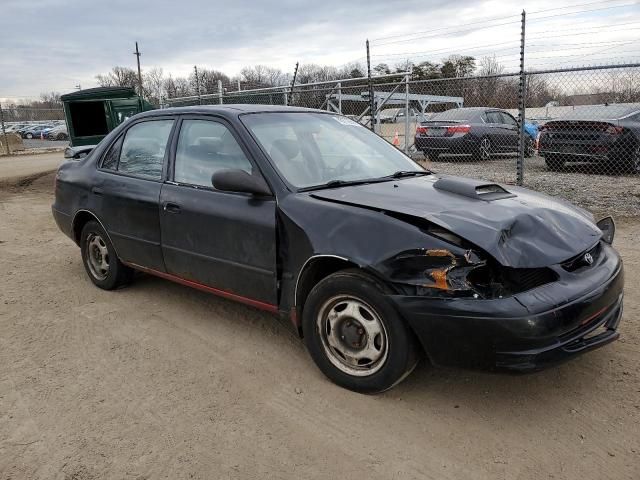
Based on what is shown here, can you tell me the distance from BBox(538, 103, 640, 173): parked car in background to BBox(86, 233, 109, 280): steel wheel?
9066mm

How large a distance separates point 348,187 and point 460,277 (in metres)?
1.12

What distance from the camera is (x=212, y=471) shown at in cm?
250

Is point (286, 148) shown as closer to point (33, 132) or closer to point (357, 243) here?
point (357, 243)

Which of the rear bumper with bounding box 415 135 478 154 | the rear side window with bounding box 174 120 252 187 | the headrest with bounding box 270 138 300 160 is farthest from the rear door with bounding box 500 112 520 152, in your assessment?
the rear side window with bounding box 174 120 252 187

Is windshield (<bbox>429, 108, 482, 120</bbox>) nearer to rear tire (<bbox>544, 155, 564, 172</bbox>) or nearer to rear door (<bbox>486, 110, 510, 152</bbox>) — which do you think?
rear door (<bbox>486, 110, 510, 152</bbox>)

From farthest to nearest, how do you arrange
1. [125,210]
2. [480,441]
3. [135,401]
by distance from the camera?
[125,210] → [135,401] → [480,441]

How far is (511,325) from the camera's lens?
8.40 ft

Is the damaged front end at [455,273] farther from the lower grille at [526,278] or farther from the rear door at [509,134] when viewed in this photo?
the rear door at [509,134]

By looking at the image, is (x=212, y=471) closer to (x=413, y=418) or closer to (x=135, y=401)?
(x=135, y=401)

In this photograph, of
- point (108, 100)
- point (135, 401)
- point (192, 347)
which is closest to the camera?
point (135, 401)

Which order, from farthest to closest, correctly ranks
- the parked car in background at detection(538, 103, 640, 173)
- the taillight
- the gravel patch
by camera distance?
the taillight → the parked car in background at detection(538, 103, 640, 173) → the gravel patch

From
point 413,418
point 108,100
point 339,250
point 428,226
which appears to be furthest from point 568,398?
point 108,100

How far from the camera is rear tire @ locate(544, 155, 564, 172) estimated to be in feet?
37.2

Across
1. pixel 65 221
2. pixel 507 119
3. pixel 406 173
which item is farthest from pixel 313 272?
pixel 507 119
